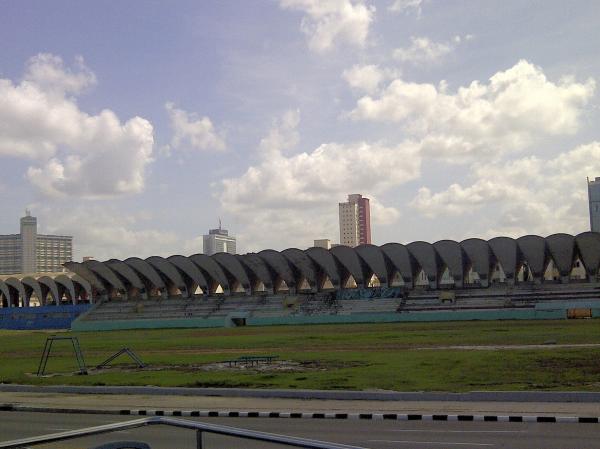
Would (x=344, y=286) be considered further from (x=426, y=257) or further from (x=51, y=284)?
(x=51, y=284)

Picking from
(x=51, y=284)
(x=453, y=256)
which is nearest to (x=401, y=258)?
(x=453, y=256)

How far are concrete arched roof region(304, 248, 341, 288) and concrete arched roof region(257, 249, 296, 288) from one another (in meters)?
3.72

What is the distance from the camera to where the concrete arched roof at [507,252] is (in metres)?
91.4

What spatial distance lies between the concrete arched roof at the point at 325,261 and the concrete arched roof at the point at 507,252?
21.0 metres

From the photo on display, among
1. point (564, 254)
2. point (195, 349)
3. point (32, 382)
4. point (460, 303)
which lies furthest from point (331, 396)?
point (564, 254)

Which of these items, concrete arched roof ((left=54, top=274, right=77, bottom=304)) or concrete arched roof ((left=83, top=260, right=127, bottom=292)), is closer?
concrete arched roof ((left=83, top=260, right=127, bottom=292))

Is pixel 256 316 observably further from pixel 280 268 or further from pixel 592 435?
pixel 592 435

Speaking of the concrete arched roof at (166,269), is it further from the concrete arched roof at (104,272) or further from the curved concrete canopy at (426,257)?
the curved concrete canopy at (426,257)

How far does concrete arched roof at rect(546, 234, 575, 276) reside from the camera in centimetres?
8894

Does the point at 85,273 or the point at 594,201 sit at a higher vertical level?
the point at 594,201

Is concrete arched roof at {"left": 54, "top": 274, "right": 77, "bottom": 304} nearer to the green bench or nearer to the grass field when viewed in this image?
the grass field

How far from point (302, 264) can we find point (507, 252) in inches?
1081

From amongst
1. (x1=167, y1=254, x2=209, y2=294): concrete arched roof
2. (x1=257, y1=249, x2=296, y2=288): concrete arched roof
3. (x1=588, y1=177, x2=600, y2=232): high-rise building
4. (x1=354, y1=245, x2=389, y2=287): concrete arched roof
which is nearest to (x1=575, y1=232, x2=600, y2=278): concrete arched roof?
(x1=354, y1=245, x2=389, y2=287): concrete arched roof

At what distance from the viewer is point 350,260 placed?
99000 mm
